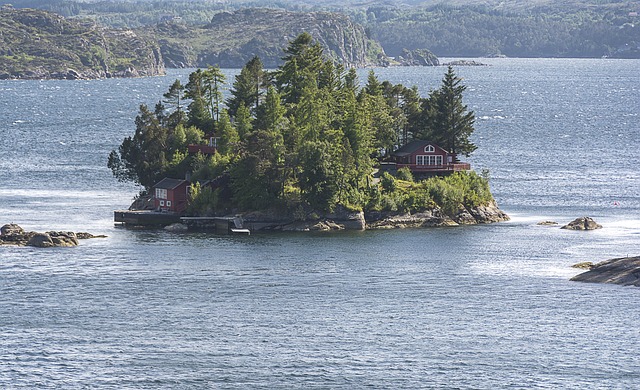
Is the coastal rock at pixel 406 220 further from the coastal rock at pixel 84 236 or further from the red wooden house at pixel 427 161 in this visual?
the coastal rock at pixel 84 236

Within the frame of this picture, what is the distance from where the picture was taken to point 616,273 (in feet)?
367

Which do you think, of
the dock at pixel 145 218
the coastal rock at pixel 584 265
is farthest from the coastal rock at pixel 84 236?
the coastal rock at pixel 584 265

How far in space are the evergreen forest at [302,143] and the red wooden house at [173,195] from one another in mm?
1833

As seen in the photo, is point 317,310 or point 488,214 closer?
point 317,310

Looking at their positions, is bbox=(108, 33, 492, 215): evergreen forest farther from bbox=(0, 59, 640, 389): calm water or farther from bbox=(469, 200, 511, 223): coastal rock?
bbox=(0, 59, 640, 389): calm water

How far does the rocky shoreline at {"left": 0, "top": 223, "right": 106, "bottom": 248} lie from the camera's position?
422 feet

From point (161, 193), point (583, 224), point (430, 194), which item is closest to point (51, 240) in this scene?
point (161, 193)

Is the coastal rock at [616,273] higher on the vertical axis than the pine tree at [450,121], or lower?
lower

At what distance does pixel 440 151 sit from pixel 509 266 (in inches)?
1561

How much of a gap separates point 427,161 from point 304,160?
73.9 feet

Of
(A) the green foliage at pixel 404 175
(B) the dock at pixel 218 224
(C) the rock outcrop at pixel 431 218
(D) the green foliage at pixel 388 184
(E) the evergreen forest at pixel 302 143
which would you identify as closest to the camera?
(B) the dock at pixel 218 224

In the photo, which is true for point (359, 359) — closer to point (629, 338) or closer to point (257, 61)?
point (629, 338)

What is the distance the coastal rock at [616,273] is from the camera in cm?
11044

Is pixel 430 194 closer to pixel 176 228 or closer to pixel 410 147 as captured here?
pixel 410 147
